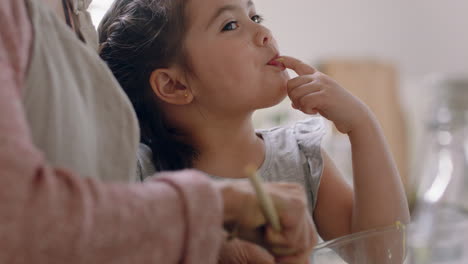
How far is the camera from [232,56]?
1.00 meters

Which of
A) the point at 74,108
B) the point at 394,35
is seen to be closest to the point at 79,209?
the point at 74,108

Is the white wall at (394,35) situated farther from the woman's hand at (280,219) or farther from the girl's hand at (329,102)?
the woman's hand at (280,219)

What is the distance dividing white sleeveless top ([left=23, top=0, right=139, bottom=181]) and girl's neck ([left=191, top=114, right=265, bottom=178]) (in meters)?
0.43

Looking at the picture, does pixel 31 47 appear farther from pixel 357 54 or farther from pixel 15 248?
pixel 357 54

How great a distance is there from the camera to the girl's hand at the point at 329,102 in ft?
3.11

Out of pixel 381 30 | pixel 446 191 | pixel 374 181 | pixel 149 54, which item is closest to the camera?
pixel 446 191

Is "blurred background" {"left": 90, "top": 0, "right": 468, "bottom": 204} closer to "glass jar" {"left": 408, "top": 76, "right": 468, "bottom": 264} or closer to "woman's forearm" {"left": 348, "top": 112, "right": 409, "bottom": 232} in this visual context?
"woman's forearm" {"left": 348, "top": 112, "right": 409, "bottom": 232}

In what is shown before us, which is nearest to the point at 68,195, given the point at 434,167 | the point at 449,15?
the point at 434,167

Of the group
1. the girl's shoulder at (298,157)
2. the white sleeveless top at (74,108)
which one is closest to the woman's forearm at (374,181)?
the girl's shoulder at (298,157)

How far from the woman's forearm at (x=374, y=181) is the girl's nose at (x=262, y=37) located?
0.75 feet

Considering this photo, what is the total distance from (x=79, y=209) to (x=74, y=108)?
0.49 feet

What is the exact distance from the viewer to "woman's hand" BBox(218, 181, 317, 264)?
549mm

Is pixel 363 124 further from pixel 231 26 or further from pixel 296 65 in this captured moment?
pixel 231 26

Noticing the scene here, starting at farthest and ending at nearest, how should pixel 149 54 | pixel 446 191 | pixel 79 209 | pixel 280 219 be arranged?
pixel 149 54, pixel 446 191, pixel 280 219, pixel 79 209
